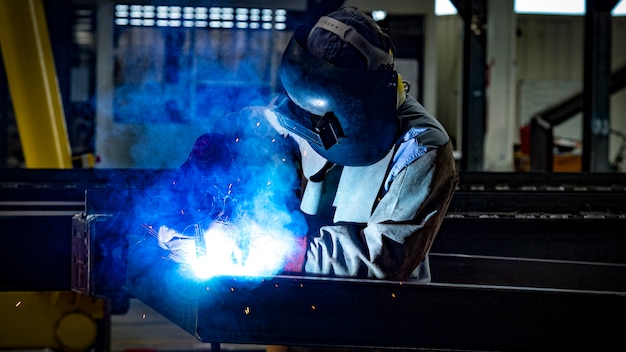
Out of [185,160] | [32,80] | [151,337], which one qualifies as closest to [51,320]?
[185,160]

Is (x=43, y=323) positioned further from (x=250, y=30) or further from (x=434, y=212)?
(x=250, y=30)

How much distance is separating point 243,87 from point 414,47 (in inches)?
94.7

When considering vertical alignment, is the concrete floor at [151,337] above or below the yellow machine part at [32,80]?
below

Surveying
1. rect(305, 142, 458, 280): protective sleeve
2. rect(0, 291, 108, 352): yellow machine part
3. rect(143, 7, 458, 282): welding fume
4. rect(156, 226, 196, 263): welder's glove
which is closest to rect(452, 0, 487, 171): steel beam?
rect(0, 291, 108, 352): yellow machine part

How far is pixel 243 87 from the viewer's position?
848 cm

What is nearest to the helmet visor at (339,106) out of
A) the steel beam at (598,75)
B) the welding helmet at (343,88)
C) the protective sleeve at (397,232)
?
the welding helmet at (343,88)

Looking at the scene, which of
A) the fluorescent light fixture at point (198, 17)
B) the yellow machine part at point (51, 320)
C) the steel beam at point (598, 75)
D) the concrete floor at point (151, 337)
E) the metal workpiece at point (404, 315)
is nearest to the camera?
the metal workpiece at point (404, 315)

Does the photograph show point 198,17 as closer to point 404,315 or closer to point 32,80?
point 32,80

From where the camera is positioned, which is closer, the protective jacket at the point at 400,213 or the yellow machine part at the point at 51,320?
the protective jacket at the point at 400,213

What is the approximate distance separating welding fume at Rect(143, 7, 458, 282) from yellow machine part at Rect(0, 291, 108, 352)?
1265 mm

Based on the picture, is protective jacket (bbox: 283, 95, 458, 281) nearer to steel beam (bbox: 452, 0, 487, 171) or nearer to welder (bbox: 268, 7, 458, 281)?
welder (bbox: 268, 7, 458, 281)

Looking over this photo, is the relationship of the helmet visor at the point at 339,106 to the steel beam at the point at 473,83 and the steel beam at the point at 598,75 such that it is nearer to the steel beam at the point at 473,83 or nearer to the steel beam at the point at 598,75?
the steel beam at the point at 473,83

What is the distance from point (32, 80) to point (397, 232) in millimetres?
2751

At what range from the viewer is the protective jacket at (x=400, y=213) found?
1.77 metres
